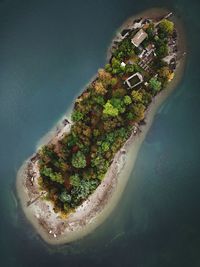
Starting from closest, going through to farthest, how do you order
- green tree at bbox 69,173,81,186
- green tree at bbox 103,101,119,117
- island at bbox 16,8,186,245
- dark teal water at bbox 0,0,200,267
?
green tree at bbox 103,101,119,117
green tree at bbox 69,173,81,186
island at bbox 16,8,186,245
dark teal water at bbox 0,0,200,267

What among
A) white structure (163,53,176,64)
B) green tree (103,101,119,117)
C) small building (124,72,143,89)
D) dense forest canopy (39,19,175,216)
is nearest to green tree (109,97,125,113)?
dense forest canopy (39,19,175,216)

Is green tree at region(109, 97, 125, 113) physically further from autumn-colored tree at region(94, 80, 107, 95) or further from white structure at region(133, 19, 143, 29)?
white structure at region(133, 19, 143, 29)

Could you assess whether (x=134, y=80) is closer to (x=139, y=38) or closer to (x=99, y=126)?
(x=139, y=38)

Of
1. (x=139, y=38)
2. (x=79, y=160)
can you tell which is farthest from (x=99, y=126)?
(x=139, y=38)

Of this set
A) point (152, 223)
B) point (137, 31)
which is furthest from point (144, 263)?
point (137, 31)

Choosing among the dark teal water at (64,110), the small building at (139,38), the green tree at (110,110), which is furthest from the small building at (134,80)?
the dark teal water at (64,110)

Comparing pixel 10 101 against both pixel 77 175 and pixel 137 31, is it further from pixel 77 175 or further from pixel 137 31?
pixel 137 31
